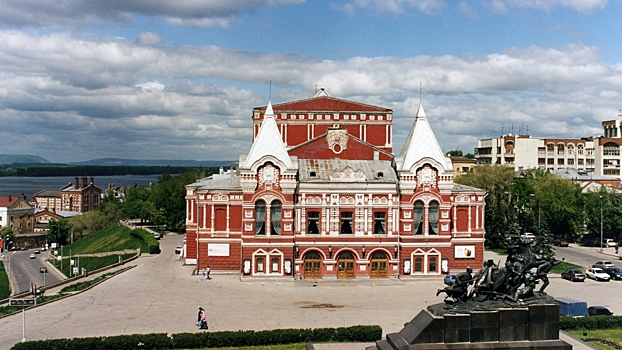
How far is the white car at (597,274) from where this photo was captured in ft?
160

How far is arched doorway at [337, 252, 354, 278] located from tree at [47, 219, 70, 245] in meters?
70.3

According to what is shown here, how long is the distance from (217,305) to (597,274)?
2974 cm

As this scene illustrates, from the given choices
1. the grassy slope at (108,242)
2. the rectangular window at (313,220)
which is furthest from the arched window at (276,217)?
the grassy slope at (108,242)

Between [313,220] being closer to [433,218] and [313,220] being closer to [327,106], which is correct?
[433,218]

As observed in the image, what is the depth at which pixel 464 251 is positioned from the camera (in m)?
50.7

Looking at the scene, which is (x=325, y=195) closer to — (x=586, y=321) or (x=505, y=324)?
(x=586, y=321)

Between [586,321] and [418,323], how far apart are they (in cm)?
1189

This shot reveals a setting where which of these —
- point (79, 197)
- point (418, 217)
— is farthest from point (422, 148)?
point (79, 197)

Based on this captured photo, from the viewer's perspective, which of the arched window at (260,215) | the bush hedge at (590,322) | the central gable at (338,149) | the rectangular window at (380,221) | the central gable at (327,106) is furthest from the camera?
the central gable at (327,106)

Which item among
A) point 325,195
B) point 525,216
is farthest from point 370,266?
point 525,216

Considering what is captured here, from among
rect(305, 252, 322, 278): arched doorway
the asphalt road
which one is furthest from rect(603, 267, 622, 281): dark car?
the asphalt road

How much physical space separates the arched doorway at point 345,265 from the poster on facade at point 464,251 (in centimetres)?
850

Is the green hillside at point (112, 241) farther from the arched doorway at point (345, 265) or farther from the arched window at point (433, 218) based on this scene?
the arched window at point (433, 218)

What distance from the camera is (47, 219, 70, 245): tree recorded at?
4102 inches
